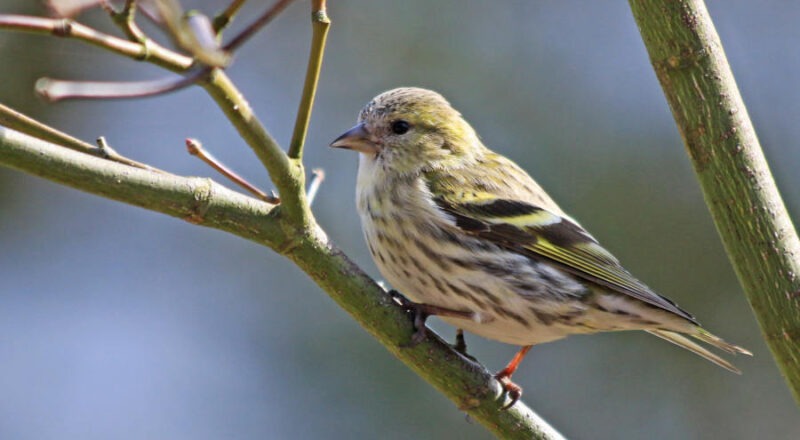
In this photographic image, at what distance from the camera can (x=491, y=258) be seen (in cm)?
375

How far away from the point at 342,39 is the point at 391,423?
3387 millimetres

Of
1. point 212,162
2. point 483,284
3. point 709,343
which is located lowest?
point 709,343

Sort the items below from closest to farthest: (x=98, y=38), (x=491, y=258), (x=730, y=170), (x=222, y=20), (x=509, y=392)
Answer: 1. (x=98, y=38)
2. (x=222, y=20)
3. (x=730, y=170)
4. (x=509, y=392)
5. (x=491, y=258)

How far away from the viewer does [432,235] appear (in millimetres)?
3734

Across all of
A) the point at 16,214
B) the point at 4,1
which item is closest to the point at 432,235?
the point at 4,1

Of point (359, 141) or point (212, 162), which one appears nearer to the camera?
point (212, 162)

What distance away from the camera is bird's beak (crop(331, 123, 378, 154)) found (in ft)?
13.9

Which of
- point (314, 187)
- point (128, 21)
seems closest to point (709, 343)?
point (314, 187)

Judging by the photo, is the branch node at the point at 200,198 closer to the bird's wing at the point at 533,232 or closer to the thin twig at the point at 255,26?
the thin twig at the point at 255,26

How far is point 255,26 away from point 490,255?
7.50 feet

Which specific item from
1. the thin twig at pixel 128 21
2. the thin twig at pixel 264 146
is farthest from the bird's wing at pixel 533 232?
the thin twig at pixel 128 21

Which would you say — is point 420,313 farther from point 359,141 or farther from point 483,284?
point 359,141

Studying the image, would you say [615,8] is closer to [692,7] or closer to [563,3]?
[563,3]

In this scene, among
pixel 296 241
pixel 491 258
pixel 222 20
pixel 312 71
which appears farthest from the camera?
pixel 491 258
